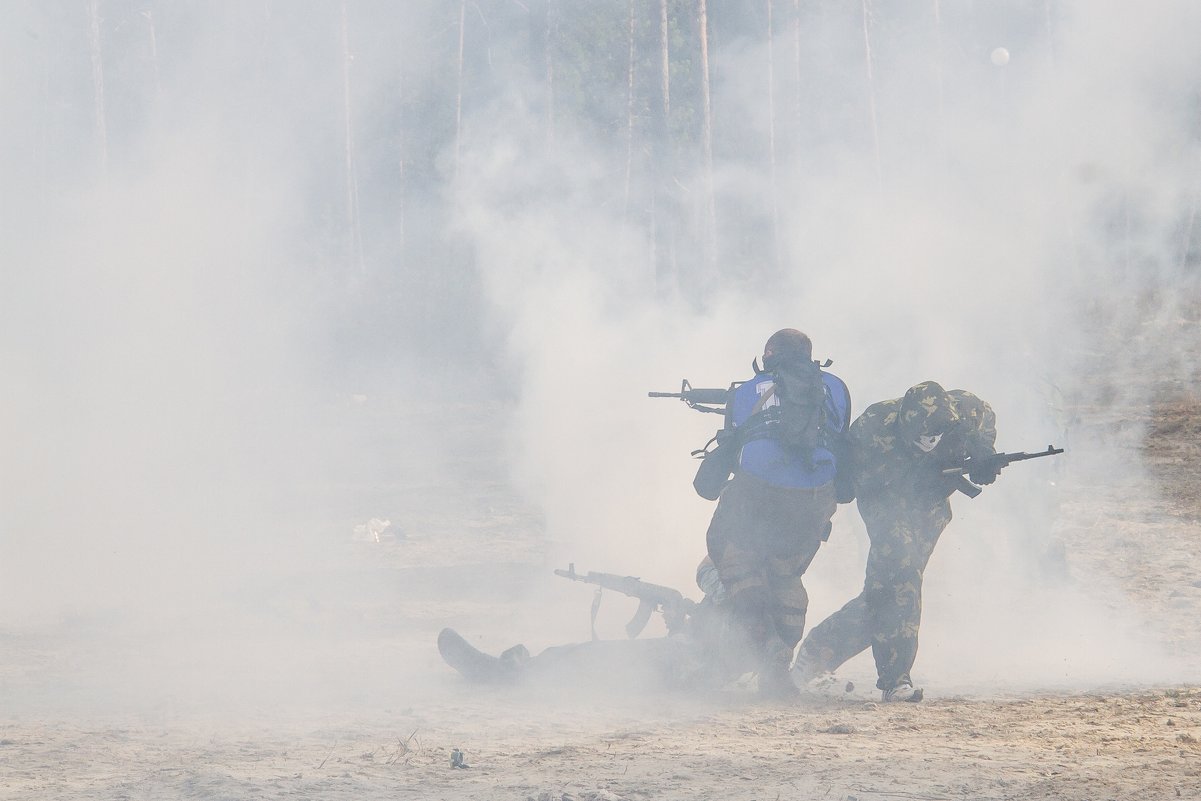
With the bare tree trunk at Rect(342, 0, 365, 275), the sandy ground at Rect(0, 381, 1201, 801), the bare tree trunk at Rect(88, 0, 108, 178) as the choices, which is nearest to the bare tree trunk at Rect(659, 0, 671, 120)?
the bare tree trunk at Rect(342, 0, 365, 275)

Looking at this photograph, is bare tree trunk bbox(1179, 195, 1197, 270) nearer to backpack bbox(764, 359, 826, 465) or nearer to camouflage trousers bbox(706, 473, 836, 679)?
backpack bbox(764, 359, 826, 465)

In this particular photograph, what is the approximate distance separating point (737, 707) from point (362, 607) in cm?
435

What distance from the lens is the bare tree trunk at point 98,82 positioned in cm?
2539

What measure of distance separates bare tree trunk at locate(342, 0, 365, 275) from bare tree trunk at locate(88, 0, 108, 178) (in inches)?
190

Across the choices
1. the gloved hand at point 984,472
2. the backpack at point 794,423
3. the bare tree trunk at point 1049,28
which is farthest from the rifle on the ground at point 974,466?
the bare tree trunk at point 1049,28

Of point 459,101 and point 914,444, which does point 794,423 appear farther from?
point 459,101

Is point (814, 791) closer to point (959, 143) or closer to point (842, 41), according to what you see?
point (959, 143)

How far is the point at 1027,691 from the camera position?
21.4ft

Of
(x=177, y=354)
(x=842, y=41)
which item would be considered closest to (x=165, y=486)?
(x=177, y=354)

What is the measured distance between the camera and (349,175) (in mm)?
27219

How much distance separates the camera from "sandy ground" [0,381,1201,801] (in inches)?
168

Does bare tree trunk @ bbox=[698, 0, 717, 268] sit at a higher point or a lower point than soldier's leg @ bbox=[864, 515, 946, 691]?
higher

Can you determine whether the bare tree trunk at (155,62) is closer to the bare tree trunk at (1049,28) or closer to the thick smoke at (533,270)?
the thick smoke at (533,270)

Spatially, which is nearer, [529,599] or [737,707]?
[737,707]
